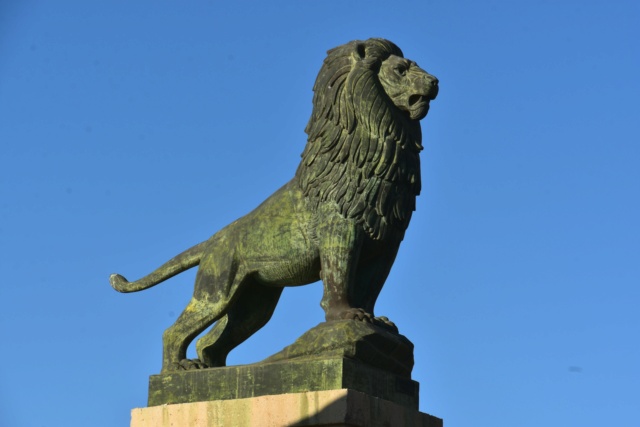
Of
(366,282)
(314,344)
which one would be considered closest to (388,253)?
(366,282)

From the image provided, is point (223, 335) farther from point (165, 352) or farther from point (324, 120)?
point (324, 120)

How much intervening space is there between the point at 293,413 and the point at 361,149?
198 centimetres

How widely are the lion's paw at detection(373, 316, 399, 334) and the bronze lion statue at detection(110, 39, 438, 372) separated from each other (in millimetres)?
24

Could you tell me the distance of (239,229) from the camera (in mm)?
9852

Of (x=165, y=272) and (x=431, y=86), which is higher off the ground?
(x=431, y=86)

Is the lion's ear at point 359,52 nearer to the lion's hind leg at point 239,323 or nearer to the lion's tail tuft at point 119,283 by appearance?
the lion's hind leg at point 239,323

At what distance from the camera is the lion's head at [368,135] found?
9.31 meters

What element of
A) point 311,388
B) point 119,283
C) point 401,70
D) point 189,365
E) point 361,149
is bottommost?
point 311,388

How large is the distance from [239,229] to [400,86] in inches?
64.8

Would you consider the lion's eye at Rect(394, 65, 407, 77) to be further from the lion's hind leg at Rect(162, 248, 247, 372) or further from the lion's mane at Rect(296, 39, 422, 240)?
the lion's hind leg at Rect(162, 248, 247, 372)

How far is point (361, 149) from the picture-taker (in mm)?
9352

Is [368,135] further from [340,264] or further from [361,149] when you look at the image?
[340,264]

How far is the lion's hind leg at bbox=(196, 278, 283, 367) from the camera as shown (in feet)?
32.8

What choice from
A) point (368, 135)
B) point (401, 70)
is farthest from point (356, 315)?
point (401, 70)
